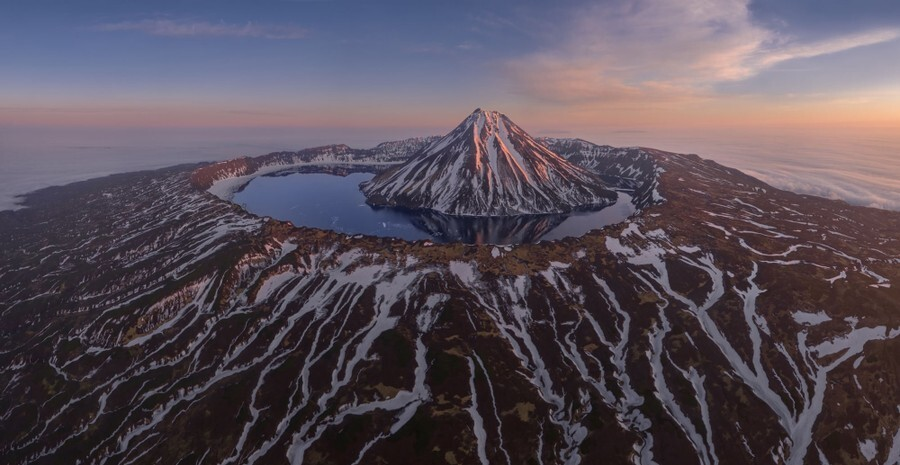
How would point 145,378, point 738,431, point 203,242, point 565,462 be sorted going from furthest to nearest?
1. point 203,242
2. point 145,378
3. point 738,431
4. point 565,462

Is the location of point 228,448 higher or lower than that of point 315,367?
lower

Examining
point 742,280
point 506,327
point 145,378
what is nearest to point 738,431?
point 506,327

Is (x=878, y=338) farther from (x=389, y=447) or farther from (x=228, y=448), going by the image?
(x=228, y=448)

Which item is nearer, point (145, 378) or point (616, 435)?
point (616, 435)

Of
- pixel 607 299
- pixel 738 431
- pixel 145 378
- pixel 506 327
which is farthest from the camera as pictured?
pixel 607 299

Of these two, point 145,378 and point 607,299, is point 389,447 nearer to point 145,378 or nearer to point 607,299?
point 145,378

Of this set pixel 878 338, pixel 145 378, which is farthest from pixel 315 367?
pixel 878 338

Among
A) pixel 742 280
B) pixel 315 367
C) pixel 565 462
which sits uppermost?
pixel 742 280
